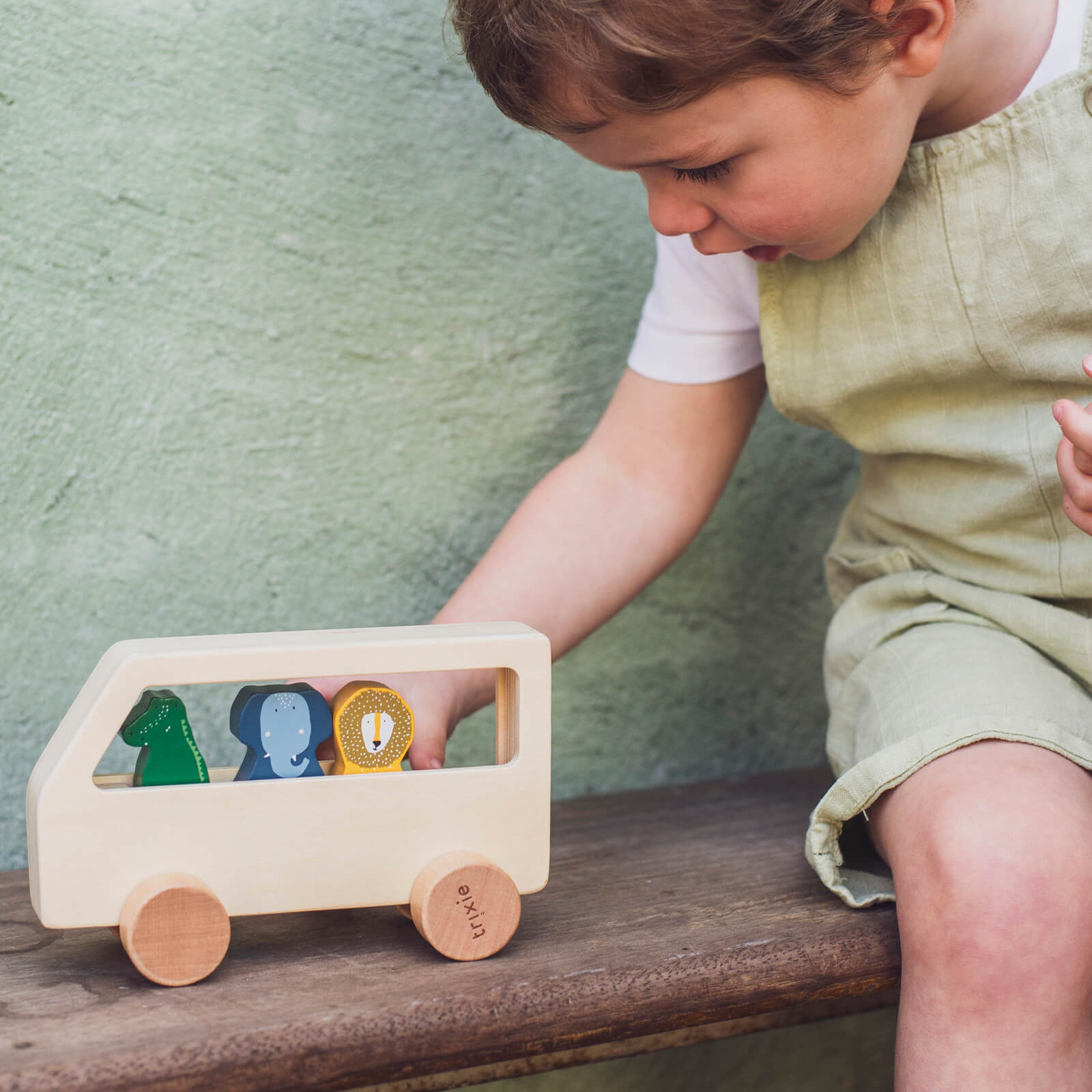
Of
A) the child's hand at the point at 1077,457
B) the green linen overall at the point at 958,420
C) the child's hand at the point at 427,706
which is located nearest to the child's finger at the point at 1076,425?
the child's hand at the point at 1077,457

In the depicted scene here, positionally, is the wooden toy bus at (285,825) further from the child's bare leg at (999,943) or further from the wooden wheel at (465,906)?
the child's bare leg at (999,943)

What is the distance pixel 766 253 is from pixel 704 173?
12 cm

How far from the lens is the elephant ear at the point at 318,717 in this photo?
580mm

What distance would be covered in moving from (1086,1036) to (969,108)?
0.56m

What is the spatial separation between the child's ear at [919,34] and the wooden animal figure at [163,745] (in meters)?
0.52

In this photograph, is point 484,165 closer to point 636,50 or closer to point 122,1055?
point 636,50

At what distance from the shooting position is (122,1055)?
464 millimetres

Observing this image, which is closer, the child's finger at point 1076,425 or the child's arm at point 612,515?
the child's finger at point 1076,425

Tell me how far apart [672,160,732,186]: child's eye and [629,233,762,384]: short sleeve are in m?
0.19

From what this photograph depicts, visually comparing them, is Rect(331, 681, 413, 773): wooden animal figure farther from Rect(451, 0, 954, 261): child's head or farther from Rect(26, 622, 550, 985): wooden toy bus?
Rect(451, 0, 954, 261): child's head

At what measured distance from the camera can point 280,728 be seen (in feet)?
1.89

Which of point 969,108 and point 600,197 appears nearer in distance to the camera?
point 969,108

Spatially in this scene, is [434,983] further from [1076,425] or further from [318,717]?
[1076,425]

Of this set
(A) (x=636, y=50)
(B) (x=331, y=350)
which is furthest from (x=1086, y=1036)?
(B) (x=331, y=350)
